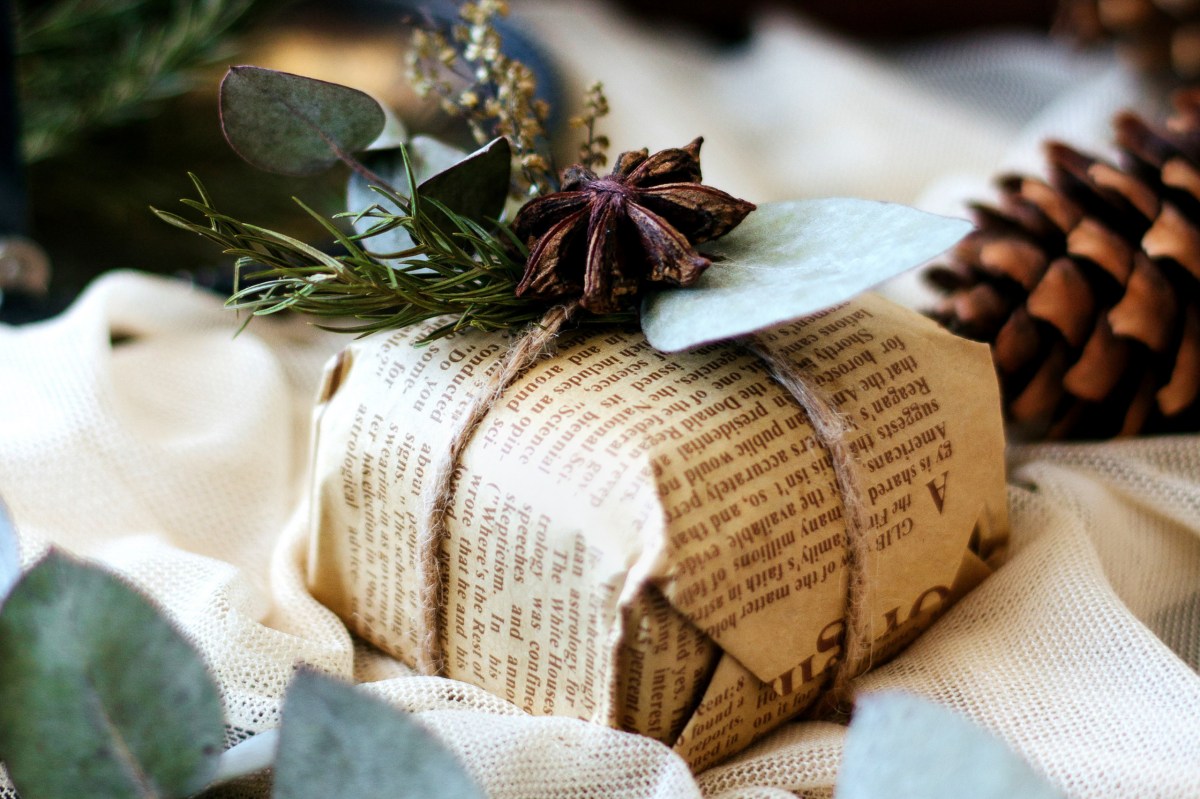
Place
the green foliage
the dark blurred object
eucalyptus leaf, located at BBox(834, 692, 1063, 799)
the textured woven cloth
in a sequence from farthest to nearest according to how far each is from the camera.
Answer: the dark blurred object
the green foliage
the textured woven cloth
eucalyptus leaf, located at BBox(834, 692, 1063, 799)

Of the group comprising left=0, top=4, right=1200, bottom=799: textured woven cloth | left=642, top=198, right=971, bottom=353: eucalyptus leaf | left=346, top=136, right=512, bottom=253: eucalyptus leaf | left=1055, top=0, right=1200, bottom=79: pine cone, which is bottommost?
left=0, top=4, right=1200, bottom=799: textured woven cloth

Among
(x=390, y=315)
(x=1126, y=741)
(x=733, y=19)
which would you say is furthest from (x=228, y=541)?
(x=733, y=19)

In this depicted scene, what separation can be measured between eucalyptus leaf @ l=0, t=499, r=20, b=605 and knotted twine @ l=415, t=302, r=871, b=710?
158 mm

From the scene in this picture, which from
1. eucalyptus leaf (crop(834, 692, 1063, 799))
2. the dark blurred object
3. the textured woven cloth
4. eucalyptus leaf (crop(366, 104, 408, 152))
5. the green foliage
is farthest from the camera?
the dark blurred object

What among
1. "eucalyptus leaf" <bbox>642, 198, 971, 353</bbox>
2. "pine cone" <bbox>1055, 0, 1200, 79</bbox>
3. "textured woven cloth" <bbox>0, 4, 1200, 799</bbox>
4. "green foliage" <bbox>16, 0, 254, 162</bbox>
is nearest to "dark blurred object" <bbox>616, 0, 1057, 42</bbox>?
"pine cone" <bbox>1055, 0, 1200, 79</bbox>

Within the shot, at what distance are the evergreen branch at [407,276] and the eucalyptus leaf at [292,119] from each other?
1.5 inches

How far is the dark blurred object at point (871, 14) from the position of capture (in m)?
1.13

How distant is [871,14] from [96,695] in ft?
3.61

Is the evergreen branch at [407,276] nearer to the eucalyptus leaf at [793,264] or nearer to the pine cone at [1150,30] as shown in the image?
the eucalyptus leaf at [793,264]

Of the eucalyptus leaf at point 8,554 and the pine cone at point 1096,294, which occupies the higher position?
the pine cone at point 1096,294

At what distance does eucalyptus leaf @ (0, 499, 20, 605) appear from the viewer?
0.39 m

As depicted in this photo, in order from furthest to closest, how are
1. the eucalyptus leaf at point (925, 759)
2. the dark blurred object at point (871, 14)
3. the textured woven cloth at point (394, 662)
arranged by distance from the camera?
the dark blurred object at point (871, 14) → the textured woven cloth at point (394, 662) → the eucalyptus leaf at point (925, 759)

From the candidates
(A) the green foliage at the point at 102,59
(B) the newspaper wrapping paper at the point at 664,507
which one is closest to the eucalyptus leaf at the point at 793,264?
(B) the newspaper wrapping paper at the point at 664,507

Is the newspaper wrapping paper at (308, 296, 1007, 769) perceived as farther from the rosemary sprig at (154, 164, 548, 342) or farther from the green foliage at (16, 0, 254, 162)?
the green foliage at (16, 0, 254, 162)
